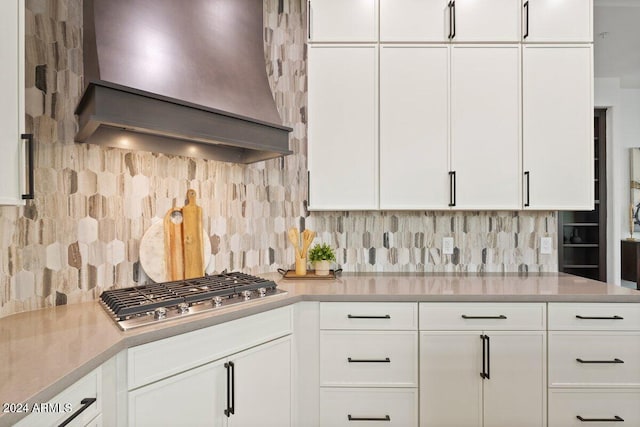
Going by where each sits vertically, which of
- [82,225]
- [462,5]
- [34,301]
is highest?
[462,5]

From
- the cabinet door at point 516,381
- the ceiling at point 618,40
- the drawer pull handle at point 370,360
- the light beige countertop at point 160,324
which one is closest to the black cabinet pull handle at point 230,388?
the light beige countertop at point 160,324

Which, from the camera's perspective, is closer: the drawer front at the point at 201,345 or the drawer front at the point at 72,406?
the drawer front at the point at 72,406

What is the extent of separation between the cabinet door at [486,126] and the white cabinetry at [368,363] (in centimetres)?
90

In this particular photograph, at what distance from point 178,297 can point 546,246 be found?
2.41m

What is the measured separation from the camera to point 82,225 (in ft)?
5.47

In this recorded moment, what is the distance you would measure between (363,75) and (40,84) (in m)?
1.66

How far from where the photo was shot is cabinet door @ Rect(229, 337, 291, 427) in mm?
1563

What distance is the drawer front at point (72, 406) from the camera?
834 mm

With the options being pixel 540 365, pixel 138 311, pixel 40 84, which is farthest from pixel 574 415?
pixel 40 84

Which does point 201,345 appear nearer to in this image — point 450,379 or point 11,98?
point 11,98

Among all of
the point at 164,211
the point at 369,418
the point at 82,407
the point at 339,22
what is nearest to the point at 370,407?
the point at 369,418

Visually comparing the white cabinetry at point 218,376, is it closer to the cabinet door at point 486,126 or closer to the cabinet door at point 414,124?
the cabinet door at point 414,124

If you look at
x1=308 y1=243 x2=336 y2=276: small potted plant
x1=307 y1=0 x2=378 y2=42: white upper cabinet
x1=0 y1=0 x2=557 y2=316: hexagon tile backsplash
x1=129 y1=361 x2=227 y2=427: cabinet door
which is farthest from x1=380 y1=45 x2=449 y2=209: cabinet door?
x1=129 y1=361 x2=227 y2=427: cabinet door

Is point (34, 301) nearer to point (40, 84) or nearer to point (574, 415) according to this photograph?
point (40, 84)
